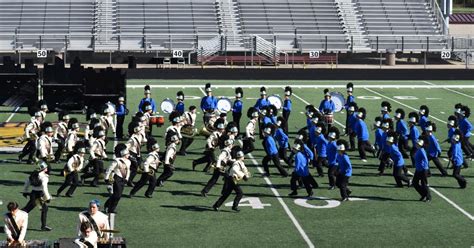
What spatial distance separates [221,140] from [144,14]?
37326mm

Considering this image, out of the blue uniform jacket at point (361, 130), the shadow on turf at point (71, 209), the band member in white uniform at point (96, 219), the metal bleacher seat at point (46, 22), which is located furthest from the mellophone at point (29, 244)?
the metal bleacher seat at point (46, 22)

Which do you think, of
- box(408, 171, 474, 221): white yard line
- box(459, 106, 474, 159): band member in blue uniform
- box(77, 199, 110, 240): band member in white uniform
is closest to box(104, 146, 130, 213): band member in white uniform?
box(77, 199, 110, 240): band member in white uniform

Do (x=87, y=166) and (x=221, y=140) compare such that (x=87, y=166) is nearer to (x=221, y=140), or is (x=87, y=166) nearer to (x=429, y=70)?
(x=221, y=140)

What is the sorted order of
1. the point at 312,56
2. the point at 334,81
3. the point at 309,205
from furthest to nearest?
the point at 312,56
the point at 334,81
the point at 309,205

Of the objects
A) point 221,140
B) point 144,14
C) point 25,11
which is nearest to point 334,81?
point 144,14

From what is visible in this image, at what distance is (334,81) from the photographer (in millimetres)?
48375

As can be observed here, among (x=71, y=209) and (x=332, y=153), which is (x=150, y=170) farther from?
(x=332, y=153)

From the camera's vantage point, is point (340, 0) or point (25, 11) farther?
point (340, 0)

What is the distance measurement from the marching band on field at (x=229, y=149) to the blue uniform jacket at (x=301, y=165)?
0.02 meters

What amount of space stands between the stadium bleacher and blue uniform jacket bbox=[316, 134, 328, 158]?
96.9 feet

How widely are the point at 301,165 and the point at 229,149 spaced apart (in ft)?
5.47

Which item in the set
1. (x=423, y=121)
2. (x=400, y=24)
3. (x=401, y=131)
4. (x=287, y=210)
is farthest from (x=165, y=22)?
(x=287, y=210)

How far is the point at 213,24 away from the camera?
60.0m

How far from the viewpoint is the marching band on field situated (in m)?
20.9
